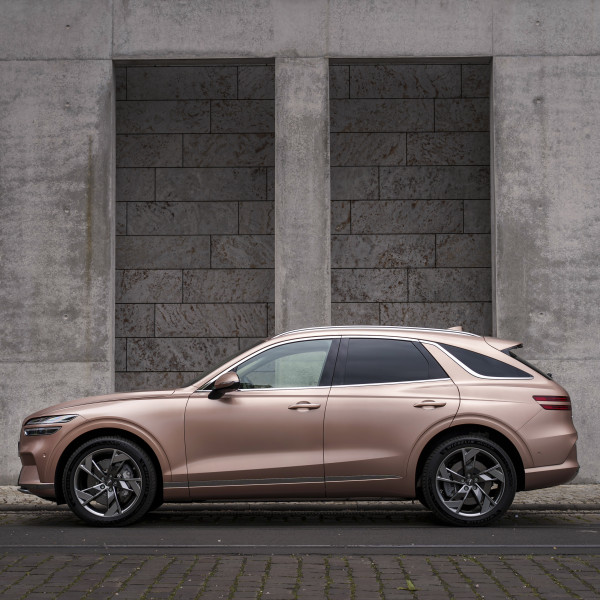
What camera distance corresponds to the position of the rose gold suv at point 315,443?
9188 mm

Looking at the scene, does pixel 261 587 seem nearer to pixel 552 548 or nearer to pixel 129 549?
pixel 129 549

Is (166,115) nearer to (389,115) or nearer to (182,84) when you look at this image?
(182,84)

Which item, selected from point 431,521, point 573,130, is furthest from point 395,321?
point 431,521

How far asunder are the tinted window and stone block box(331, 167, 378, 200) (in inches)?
259

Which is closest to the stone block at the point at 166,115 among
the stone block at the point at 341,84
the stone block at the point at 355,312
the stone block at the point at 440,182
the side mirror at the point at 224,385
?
the stone block at the point at 341,84

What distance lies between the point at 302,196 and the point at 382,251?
255cm

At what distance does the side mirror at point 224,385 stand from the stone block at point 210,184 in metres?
7.02

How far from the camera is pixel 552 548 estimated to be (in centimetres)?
799

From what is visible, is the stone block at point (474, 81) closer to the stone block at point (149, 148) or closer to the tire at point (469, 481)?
the stone block at point (149, 148)

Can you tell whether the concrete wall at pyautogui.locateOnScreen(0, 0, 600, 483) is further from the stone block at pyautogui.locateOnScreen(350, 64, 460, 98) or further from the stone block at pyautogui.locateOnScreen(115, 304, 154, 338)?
the stone block at pyautogui.locateOnScreen(115, 304, 154, 338)

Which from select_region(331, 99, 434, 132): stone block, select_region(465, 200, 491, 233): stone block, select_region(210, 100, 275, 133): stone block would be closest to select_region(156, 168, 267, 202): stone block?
select_region(210, 100, 275, 133): stone block

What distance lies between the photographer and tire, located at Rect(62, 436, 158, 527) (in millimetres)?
9227

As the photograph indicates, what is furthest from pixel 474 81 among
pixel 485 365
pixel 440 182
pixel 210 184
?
pixel 485 365

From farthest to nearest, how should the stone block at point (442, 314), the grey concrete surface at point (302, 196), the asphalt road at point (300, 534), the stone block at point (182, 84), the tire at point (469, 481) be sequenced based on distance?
the stone block at point (182, 84), the stone block at point (442, 314), the grey concrete surface at point (302, 196), the tire at point (469, 481), the asphalt road at point (300, 534)
